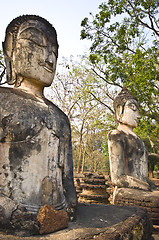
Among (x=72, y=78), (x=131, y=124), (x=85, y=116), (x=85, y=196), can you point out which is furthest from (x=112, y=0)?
(x=85, y=116)

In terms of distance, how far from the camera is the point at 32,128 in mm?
2549

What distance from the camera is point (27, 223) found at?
2129 mm

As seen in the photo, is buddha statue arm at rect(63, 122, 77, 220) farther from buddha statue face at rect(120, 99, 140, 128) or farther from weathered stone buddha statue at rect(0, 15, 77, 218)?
buddha statue face at rect(120, 99, 140, 128)

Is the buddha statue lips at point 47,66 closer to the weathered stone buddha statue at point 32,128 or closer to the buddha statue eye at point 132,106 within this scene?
the weathered stone buddha statue at point 32,128

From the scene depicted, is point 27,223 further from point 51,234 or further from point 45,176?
point 45,176

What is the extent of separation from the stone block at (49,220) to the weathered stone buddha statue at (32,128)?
159mm

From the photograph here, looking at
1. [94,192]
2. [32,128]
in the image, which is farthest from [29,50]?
[94,192]

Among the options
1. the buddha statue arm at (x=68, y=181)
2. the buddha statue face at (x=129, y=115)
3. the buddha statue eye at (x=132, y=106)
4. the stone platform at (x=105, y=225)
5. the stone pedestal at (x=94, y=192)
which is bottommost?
the stone pedestal at (x=94, y=192)

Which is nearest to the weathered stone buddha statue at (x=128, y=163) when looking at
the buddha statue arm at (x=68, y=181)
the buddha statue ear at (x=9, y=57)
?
the buddha statue arm at (x=68, y=181)

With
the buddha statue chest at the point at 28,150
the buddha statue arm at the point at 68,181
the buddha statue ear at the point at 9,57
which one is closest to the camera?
the buddha statue chest at the point at 28,150

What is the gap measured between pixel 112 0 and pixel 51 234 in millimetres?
8103

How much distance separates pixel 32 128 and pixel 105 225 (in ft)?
4.28

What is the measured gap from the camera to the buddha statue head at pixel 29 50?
2832 millimetres

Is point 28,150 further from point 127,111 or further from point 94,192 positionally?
point 94,192
